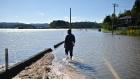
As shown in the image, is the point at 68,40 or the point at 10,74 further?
the point at 68,40

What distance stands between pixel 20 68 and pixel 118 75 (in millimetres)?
5232

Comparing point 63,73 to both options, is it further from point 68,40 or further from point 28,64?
point 68,40

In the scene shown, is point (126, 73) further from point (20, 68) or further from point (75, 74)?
point (20, 68)

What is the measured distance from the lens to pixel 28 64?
59.2 ft

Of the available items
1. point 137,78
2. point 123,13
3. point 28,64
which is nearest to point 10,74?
point 28,64

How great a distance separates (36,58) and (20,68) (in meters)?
5.27

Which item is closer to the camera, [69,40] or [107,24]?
[69,40]

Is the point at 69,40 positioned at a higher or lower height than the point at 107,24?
higher

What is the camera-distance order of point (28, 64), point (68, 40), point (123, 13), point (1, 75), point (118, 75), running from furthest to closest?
point (123, 13)
point (68, 40)
point (28, 64)
point (118, 75)
point (1, 75)

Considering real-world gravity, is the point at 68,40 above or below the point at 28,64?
above

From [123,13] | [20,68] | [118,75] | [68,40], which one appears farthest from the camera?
[123,13]

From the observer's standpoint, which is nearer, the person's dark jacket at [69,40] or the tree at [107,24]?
the person's dark jacket at [69,40]

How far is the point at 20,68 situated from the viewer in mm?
15781

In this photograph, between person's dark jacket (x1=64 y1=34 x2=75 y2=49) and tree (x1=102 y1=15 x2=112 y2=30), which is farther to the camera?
tree (x1=102 y1=15 x2=112 y2=30)
